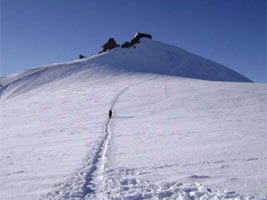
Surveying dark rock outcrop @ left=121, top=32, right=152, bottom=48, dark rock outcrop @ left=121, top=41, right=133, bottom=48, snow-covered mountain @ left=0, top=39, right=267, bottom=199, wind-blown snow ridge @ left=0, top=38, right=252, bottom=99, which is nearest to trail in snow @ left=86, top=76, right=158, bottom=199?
snow-covered mountain @ left=0, top=39, right=267, bottom=199

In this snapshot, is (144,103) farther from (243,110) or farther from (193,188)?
(193,188)

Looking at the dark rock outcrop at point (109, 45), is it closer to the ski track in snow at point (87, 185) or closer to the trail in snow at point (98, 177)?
the trail in snow at point (98, 177)

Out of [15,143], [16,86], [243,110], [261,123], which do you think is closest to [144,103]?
[243,110]

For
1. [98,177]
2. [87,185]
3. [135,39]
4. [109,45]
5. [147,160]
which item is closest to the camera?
[87,185]

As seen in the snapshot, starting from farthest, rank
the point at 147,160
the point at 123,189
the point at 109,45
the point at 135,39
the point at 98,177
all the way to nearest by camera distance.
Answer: the point at 135,39
the point at 109,45
the point at 147,160
the point at 98,177
the point at 123,189

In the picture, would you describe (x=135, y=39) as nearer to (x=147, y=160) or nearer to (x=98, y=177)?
(x=147, y=160)

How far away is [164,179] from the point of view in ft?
16.4

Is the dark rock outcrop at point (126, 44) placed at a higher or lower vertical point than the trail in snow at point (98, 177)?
higher

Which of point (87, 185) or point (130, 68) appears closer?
point (87, 185)

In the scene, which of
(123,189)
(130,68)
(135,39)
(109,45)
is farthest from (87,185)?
(135,39)

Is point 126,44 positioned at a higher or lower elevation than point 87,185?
higher

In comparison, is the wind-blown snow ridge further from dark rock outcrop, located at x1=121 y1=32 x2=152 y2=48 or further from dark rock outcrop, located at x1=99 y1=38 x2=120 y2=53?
dark rock outcrop, located at x1=99 y1=38 x2=120 y2=53

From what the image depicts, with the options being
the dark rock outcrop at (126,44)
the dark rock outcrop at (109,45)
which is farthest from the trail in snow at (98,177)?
the dark rock outcrop at (109,45)

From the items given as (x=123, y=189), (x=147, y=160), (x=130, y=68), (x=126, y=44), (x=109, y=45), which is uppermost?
(x=109, y=45)
